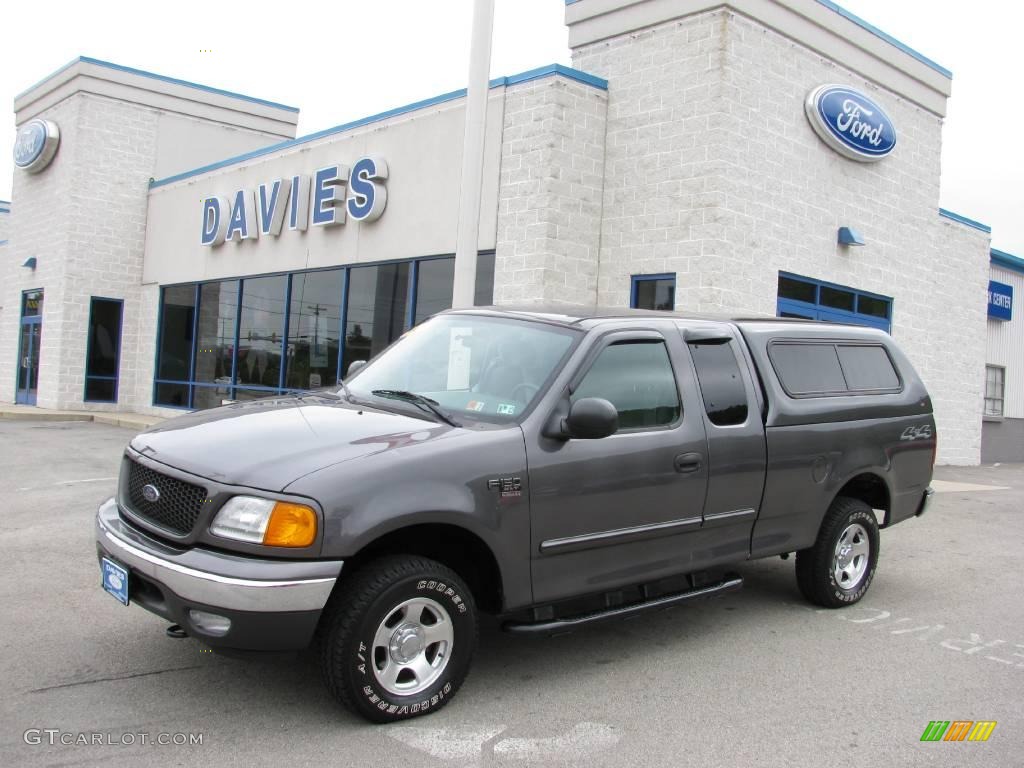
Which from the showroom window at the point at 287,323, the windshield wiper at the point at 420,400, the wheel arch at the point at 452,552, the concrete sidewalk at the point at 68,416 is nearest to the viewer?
the wheel arch at the point at 452,552

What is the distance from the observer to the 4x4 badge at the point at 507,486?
13.5 ft

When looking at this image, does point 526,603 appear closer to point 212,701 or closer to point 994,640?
point 212,701

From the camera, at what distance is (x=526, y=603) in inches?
170

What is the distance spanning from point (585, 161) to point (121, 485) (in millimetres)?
9363

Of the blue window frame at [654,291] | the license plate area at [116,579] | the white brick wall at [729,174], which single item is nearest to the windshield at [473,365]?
the license plate area at [116,579]

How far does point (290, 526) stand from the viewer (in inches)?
143

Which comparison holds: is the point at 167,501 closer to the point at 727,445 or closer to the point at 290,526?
the point at 290,526

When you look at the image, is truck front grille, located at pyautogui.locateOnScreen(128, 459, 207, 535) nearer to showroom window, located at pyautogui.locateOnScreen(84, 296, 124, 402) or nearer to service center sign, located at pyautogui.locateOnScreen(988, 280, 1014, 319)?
showroom window, located at pyautogui.locateOnScreen(84, 296, 124, 402)

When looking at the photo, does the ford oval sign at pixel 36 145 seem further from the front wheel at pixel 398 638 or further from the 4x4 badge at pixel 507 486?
the front wheel at pixel 398 638

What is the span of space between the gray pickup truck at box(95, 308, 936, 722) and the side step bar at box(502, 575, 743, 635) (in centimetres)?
1

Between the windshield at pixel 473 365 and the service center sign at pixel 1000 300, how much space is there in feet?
60.5

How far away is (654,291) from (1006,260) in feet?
41.1

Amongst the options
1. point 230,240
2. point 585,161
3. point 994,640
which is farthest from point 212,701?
point 230,240

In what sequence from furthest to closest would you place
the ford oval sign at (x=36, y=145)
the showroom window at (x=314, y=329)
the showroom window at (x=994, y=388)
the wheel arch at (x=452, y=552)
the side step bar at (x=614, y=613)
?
1. the ford oval sign at (x=36, y=145)
2. the showroom window at (x=994, y=388)
3. the showroom window at (x=314, y=329)
4. the side step bar at (x=614, y=613)
5. the wheel arch at (x=452, y=552)
